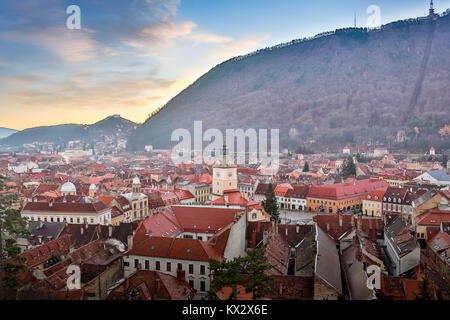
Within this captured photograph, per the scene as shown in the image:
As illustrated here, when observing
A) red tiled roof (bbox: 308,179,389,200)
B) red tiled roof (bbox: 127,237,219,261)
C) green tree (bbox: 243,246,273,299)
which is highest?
green tree (bbox: 243,246,273,299)

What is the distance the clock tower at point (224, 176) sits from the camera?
4906 centimetres

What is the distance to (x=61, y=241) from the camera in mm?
27828

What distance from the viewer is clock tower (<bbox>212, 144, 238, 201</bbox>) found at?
161 feet

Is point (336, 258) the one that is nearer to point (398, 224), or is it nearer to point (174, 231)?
point (398, 224)

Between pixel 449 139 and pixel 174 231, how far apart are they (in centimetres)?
14123

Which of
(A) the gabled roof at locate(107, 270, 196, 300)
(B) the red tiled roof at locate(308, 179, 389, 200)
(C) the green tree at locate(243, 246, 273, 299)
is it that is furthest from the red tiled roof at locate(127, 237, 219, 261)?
(B) the red tiled roof at locate(308, 179, 389, 200)

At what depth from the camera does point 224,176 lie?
4909 cm

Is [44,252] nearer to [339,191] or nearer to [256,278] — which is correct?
[256,278]

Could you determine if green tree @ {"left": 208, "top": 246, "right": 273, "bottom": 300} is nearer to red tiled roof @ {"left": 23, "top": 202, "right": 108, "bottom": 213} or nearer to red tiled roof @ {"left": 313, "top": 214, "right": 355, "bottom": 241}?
red tiled roof @ {"left": 313, "top": 214, "right": 355, "bottom": 241}

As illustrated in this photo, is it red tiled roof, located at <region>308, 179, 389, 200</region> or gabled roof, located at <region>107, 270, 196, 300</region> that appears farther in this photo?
red tiled roof, located at <region>308, 179, 389, 200</region>

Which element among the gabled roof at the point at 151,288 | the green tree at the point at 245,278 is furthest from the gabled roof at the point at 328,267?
the gabled roof at the point at 151,288

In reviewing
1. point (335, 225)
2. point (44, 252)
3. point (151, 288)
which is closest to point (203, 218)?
point (335, 225)

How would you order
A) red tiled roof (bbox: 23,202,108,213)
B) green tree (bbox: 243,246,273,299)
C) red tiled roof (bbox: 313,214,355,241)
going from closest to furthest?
green tree (bbox: 243,246,273,299) → red tiled roof (bbox: 313,214,355,241) → red tiled roof (bbox: 23,202,108,213)
